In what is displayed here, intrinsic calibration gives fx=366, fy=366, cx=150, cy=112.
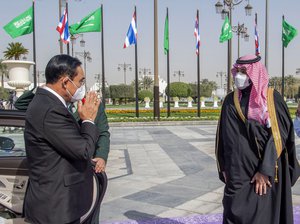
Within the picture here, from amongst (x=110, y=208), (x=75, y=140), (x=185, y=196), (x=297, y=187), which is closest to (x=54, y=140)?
(x=75, y=140)

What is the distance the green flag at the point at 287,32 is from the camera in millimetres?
22547

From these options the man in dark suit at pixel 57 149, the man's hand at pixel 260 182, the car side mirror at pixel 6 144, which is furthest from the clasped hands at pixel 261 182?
the car side mirror at pixel 6 144

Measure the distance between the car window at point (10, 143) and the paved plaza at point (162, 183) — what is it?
146 centimetres

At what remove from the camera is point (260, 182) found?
9.27 ft

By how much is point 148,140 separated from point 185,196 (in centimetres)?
706

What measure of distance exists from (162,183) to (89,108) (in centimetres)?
419

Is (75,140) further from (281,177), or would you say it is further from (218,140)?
(281,177)

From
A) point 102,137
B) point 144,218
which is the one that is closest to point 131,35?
point 144,218

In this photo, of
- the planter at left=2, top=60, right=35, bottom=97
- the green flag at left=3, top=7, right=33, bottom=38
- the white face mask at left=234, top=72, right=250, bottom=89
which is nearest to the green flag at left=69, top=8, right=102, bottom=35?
the green flag at left=3, top=7, right=33, bottom=38

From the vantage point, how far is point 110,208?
4.82 metres

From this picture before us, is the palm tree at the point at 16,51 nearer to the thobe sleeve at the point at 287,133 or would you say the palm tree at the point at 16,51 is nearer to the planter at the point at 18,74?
the planter at the point at 18,74

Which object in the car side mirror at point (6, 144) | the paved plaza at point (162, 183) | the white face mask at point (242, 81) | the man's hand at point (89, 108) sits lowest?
the paved plaza at point (162, 183)

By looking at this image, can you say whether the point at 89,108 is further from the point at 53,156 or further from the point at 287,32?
the point at 287,32

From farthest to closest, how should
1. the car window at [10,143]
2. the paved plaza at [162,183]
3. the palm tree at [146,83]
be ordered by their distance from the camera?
1. the palm tree at [146,83]
2. the paved plaza at [162,183]
3. the car window at [10,143]
